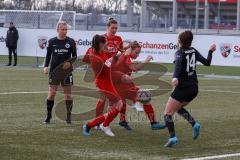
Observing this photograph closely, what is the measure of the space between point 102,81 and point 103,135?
91cm

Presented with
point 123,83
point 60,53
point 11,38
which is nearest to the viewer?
point 123,83

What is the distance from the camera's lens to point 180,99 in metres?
10.8

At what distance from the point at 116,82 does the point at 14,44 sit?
20.5 metres

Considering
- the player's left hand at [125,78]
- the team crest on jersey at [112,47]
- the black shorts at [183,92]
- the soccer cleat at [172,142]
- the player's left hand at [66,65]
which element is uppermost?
the team crest on jersey at [112,47]

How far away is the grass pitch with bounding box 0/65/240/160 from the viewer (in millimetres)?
9984

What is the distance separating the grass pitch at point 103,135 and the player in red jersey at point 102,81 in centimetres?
23

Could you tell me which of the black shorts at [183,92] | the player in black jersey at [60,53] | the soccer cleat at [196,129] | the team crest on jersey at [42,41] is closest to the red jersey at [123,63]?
the player in black jersey at [60,53]

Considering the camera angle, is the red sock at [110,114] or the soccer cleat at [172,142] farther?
the red sock at [110,114]

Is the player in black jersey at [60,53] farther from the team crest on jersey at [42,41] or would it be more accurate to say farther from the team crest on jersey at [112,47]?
the team crest on jersey at [42,41]

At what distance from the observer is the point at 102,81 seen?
464 inches

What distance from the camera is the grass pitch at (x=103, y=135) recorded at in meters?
9.98

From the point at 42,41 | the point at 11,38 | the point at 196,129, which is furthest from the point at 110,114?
the point at 42,41

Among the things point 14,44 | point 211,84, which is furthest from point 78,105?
point 14,44

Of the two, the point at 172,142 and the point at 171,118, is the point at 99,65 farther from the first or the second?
the point at 172,142
